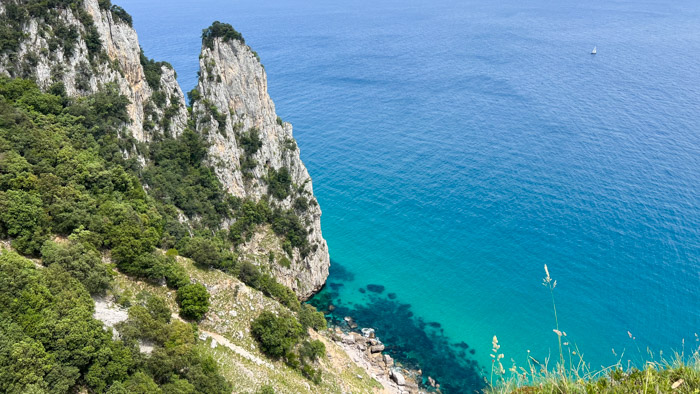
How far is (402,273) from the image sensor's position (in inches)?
3433

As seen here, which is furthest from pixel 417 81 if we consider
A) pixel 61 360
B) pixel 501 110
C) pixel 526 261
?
pixel 61 360

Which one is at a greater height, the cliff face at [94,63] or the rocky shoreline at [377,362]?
the cliff face at [94,63]

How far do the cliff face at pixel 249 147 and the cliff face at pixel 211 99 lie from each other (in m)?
0.17

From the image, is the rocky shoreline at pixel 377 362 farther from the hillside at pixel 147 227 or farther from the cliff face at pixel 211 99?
the cliff face at pixel 211 99

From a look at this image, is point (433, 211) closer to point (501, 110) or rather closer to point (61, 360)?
point (501, 110)

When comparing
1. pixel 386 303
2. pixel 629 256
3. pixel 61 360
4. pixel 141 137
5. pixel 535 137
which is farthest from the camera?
pixel 535 137

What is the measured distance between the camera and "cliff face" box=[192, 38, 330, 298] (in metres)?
76.6

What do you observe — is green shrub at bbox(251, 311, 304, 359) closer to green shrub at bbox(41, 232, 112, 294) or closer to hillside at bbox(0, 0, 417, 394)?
hillside at bbox(0, 0, 417, 394)

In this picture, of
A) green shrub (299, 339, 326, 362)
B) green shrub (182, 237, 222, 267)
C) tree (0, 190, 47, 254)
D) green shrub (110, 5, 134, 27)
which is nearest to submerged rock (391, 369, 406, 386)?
green shrub (299, 339, 326, 362)

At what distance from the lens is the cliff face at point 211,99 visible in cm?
6200

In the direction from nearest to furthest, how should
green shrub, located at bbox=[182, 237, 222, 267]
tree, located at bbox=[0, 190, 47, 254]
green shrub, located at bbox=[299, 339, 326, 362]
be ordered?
tree, located at bbox=[0, 190, 47, 254] → green shrub, located at bbox=[299, 339, 326, 362] → green shrub, located at bbox=[182, 237, 222, 267]

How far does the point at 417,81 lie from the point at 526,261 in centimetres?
10226

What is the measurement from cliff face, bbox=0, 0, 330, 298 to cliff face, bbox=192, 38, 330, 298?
173mm

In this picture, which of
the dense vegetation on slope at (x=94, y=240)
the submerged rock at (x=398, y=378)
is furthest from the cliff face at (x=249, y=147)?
the submerged rock at (x=398, y=378)
